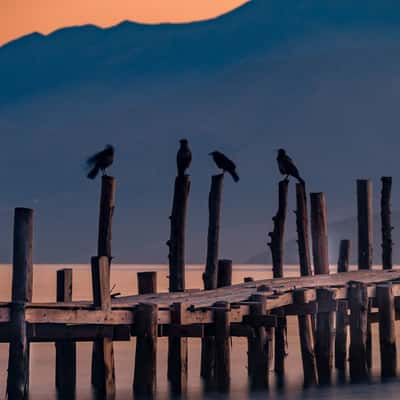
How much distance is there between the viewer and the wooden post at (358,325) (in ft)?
83.4

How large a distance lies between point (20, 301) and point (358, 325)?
9.07m

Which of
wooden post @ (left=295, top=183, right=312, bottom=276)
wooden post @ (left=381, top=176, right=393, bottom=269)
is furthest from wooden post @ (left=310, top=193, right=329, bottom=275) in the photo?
wooden post @ (left=381, top=176, right=393, bottom=269)

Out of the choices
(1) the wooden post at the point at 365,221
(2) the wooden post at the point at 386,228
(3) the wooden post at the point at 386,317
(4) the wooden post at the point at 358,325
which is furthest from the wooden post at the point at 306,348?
(2) the wooden post at the point at 386,228

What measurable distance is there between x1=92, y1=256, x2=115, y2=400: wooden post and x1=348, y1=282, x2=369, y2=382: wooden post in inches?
242

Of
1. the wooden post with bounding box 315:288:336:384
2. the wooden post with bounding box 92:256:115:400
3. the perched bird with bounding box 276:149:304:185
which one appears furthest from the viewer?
the perched bird with bounding box 276:149:304:185

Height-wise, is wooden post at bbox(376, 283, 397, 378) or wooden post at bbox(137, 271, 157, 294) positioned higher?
wooden post at bbox(137, 271, 157, 294)

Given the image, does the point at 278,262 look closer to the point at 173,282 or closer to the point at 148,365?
the point at 173,282

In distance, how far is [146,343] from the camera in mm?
20266

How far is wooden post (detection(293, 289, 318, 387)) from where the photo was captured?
78.4 feet

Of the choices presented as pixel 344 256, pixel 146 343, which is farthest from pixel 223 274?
pixel 146 343

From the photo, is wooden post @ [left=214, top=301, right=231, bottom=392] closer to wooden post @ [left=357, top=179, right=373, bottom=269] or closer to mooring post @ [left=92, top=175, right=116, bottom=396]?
mooring post @ [left=92, top=175, right=116, bottom=396]

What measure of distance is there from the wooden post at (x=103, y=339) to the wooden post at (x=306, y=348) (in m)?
4.33

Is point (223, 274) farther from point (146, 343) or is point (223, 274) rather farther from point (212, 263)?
point (146, 343)

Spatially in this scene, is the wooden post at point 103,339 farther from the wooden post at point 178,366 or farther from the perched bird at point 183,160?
the perched bird at point 183,160
